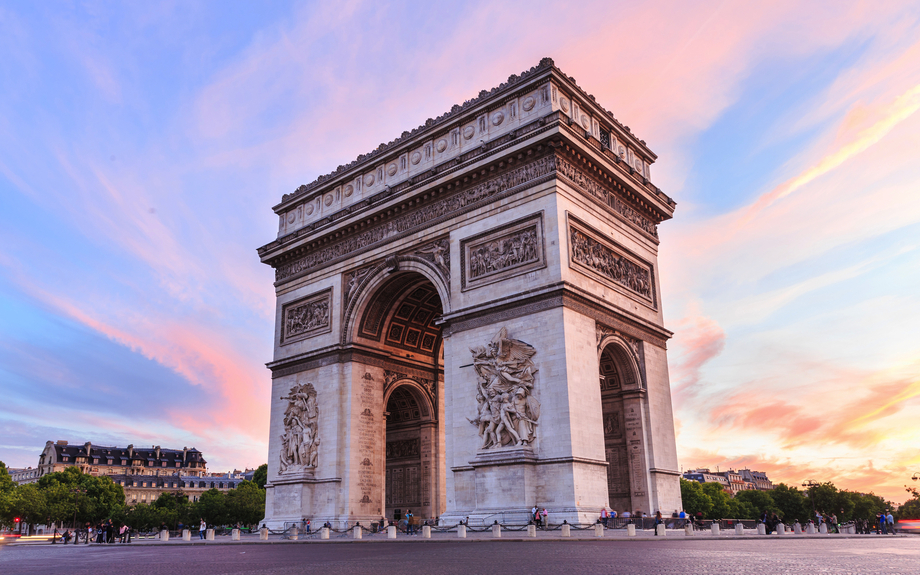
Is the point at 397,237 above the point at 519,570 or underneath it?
above

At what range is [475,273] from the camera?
85.3ft

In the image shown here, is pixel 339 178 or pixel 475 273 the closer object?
pixel 475 273

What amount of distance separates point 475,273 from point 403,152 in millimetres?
7338

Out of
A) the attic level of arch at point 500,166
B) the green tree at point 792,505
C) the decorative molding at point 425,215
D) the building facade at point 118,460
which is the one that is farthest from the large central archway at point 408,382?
the building facade at point 118,460

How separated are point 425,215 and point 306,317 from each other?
811cm

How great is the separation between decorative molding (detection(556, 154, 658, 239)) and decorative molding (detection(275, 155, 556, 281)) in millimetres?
842

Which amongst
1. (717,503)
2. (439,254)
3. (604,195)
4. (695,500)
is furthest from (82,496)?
(717,503)

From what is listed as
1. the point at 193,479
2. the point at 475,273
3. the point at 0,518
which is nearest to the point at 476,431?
the point at 475,273

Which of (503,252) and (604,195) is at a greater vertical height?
(604,195)

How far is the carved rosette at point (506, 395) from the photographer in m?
22.9

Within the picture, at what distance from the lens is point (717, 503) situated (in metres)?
89.6

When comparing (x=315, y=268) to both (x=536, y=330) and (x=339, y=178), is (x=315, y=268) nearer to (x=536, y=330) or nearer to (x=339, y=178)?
(x=339, y=178)

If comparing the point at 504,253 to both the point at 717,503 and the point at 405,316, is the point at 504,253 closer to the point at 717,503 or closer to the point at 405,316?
the point at 405,316

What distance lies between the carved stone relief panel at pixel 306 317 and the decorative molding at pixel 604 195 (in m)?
12.4
